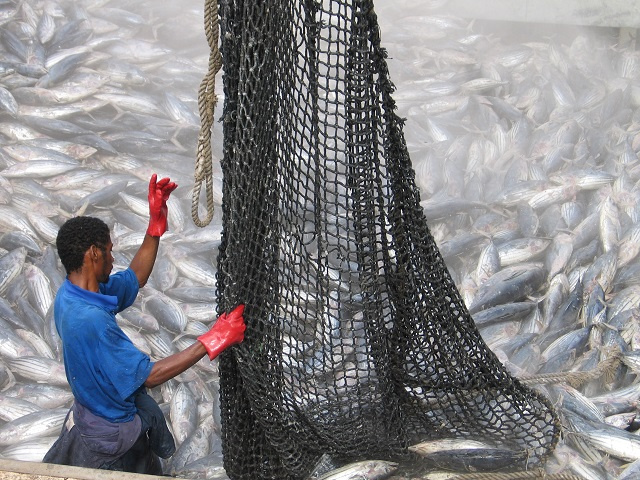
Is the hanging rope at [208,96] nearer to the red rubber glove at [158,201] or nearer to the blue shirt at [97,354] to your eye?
the red rubber glove at [158,201]

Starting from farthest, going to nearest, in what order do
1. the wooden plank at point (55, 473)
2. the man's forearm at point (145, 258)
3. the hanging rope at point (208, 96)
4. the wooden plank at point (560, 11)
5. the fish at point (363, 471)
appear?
the wooden plank at point (560, 11) → the man's forearm at point (145, 258) → the fish at point (363, 471) → the wooden plank at point (55, 473) → the hanging rope at point (208, 96)

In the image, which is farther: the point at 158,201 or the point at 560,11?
the point at 560,11

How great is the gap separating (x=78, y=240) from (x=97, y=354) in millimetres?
492

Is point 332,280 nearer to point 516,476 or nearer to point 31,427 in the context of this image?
point 516,476

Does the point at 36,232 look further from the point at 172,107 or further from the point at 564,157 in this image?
the point at 564,157

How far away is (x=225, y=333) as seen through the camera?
3.23 meters

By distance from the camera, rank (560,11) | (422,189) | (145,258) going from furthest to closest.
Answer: (560,11) < (422,189) < (145,258)

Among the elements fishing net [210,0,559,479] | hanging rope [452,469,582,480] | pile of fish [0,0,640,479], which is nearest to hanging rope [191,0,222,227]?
fishing net [210,0,559,479]

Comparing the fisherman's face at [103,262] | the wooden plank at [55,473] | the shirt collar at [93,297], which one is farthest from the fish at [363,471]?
the fisherman's face at [103,262]

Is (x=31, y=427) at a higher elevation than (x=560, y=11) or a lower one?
lower

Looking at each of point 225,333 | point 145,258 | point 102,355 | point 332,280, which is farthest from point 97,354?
point 332,280

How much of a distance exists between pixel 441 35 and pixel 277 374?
6.51 metres

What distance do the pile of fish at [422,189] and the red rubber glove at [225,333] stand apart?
0.86m

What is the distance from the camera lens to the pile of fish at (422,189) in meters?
4.47
